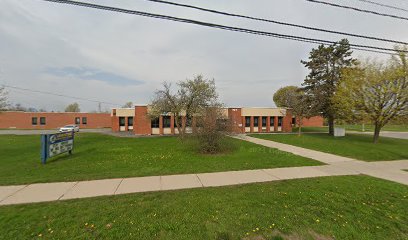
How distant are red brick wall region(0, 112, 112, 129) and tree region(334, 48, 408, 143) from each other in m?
46.1

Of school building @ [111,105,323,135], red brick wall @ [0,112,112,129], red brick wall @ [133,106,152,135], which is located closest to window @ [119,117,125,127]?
school building @ [111,105,323,135]

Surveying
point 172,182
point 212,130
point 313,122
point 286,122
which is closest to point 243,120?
point 286,122

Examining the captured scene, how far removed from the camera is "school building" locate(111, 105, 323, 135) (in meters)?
26.6

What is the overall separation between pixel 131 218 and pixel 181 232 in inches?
46.3

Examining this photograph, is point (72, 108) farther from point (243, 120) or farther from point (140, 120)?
point (243, 120)

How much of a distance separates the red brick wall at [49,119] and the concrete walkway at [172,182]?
1669 inches

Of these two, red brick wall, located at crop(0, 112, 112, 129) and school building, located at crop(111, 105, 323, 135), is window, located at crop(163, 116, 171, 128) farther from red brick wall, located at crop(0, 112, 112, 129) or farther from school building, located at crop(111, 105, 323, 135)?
red brick wall, located at crop(0, 112, 112, 129)

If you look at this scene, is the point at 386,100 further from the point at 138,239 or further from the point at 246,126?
the point at 138,239

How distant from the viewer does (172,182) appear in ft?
20.4

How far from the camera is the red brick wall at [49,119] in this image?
39156mm

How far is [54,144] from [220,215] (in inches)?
390

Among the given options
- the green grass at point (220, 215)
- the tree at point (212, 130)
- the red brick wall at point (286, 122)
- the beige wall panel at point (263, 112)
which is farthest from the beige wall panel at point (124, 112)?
the green grass at point (220, 215)

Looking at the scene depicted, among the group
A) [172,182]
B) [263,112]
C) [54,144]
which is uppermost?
[263,112]

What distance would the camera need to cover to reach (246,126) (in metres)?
30.5
